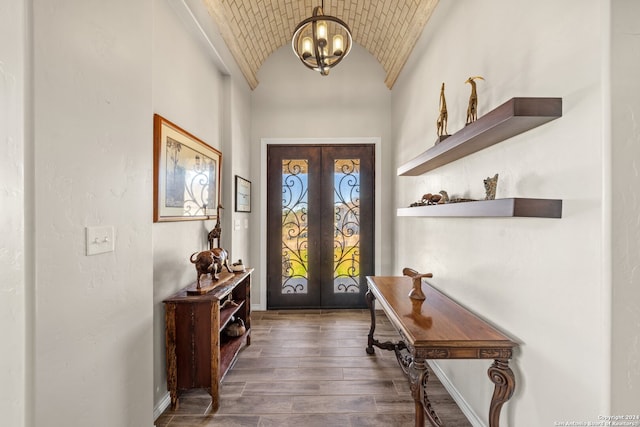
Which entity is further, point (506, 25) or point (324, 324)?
point (324, 324)

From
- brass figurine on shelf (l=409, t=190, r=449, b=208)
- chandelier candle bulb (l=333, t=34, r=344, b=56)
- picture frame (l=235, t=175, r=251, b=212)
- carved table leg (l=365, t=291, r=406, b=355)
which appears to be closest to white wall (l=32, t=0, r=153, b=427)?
chandelier candle bulb (l=333, t=34, r=344, b=56)

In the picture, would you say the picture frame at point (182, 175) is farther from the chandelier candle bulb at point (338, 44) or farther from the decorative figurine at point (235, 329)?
the chandelier candle bulb at point (338, 44)

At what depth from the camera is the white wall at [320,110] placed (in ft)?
12.8

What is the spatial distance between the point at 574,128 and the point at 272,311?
369 cm

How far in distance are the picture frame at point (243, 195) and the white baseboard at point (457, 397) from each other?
259 centimetres

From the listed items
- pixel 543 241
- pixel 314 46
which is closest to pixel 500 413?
pixel 543 241

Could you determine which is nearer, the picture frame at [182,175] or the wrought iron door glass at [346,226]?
the picture frame at [182,175]

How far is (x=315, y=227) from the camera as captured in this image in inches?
155

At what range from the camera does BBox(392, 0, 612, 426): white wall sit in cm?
98

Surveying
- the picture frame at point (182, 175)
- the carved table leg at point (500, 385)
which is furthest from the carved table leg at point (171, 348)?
the carved table leg at point (500, 385)

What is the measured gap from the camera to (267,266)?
394 cm

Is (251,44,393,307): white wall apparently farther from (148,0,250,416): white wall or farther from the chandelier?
the chandelier

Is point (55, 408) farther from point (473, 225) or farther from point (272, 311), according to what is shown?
point (272, 311)

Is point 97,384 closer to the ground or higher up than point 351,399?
higher up
